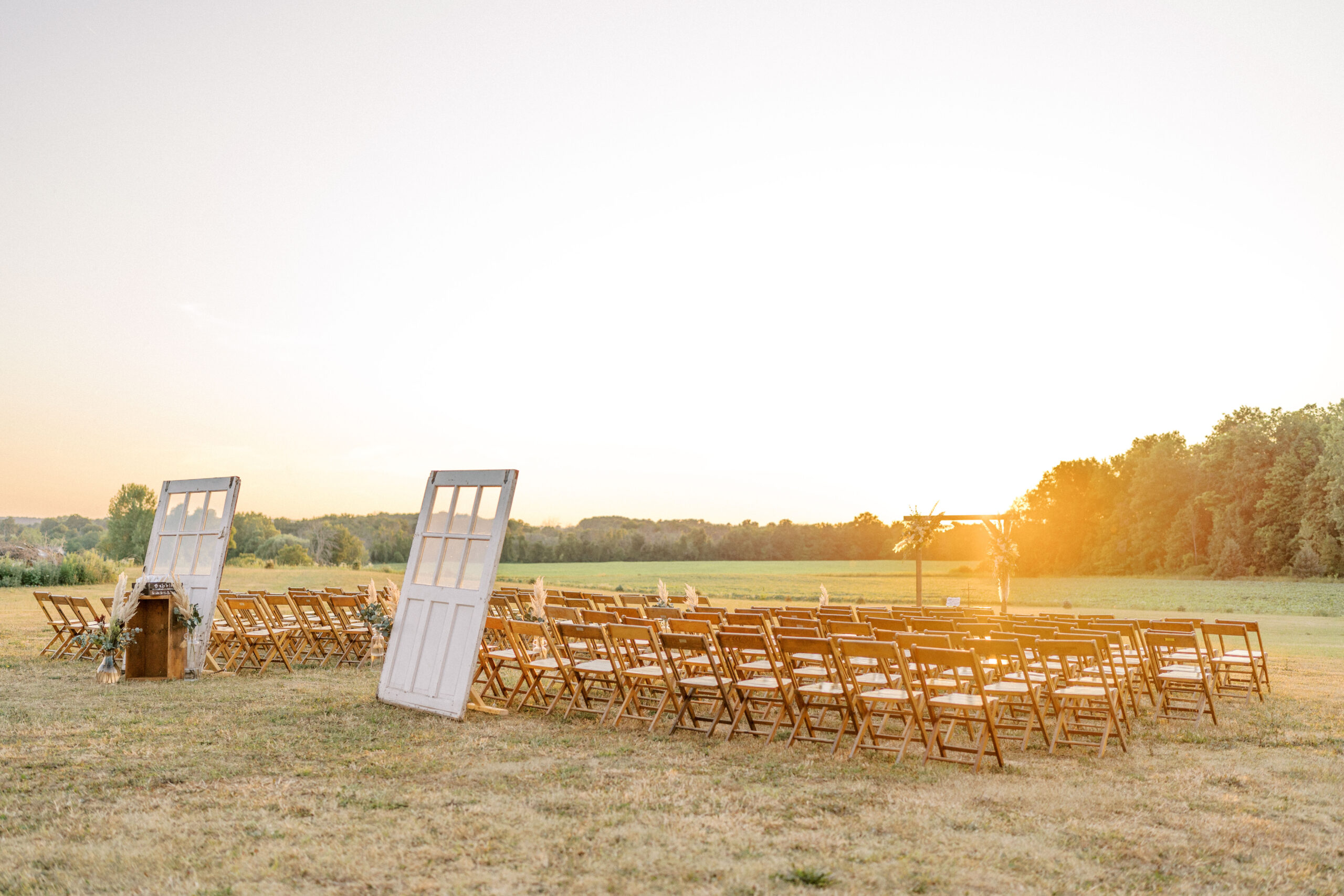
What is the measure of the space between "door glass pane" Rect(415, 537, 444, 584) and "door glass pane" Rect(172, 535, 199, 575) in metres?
4.35

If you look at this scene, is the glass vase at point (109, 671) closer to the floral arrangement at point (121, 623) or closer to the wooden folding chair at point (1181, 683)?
the floral arrangement at point (121, 623)

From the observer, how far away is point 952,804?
5.28 meters

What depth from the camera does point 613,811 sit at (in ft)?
16.8

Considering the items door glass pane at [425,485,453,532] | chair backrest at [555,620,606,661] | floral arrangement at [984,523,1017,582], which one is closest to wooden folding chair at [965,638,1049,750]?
chair backrest at [555,620,606,661]

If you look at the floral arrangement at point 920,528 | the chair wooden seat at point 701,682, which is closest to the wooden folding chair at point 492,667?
the chair wooden seat at point 701,682

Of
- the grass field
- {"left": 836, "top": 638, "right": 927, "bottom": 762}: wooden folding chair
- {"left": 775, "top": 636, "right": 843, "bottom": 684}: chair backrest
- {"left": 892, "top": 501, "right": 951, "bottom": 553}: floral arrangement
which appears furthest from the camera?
{"left": 892, "top": 501, "right": 951, "bottom": 553}: floral arrangement

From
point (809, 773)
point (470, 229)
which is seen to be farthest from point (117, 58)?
point (809, 773)

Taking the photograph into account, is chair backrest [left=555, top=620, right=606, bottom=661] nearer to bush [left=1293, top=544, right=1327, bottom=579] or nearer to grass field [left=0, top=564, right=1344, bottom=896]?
grass field [left=0, top=564, right=1344, bottom=896]

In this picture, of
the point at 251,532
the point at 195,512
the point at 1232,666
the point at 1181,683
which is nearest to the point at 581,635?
the point at 1181,683

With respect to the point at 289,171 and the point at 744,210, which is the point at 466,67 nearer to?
the point at 289,171

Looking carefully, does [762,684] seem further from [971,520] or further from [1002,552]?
[971,520]

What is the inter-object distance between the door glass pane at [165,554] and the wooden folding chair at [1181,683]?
11414mm

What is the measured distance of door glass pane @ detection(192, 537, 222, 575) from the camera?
38.4 feet

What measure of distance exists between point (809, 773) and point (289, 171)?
1499cm
